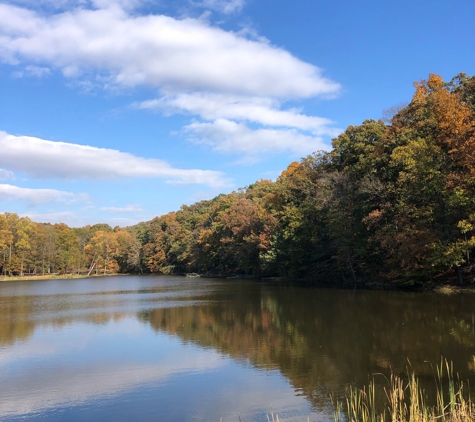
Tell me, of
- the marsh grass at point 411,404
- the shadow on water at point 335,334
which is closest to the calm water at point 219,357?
the shadow on water at point 335,334

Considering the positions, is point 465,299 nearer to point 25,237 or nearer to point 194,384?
point 194,384

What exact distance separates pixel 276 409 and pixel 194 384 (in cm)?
261

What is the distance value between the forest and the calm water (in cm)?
525

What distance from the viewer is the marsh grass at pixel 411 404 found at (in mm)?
5809

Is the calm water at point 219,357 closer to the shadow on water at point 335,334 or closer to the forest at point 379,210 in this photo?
the shadow on water at point 335,334

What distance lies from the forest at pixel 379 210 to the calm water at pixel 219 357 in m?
5.25

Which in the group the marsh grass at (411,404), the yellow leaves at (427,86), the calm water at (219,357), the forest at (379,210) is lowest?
the calm water at (219,357)

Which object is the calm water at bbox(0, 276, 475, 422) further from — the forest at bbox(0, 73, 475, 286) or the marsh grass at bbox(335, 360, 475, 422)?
the forest at bbox(0, 73, 475, 286)

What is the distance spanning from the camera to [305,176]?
1732 inches

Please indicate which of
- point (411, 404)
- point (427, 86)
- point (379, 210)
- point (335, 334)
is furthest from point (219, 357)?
point (427, 86)

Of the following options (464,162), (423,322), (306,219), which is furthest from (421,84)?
(423,322)

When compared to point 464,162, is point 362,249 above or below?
below

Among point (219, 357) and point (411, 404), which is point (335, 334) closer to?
point (219, 357)

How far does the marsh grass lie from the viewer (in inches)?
229
